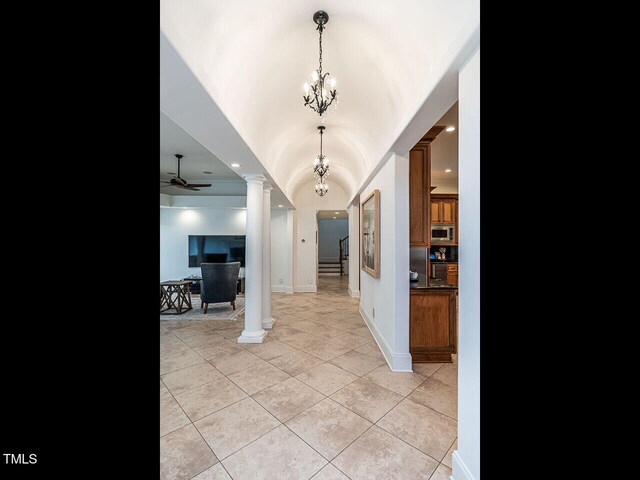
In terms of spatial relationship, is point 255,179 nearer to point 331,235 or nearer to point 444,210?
point 444,210

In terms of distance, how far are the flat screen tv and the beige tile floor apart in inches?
168

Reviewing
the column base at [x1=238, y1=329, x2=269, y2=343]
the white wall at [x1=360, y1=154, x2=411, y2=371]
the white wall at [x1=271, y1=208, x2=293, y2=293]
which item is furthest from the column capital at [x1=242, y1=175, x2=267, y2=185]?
the white wall at [x1=271, y1=208, x2=293, y2=293]

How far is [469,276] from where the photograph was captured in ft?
4.30

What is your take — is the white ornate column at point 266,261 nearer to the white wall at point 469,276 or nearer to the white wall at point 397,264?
the white wall at point 397,264

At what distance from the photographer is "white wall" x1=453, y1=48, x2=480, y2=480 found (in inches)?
49.1

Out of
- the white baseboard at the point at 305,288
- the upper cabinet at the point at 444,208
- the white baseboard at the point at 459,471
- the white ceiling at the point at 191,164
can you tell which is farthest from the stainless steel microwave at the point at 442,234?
the white baseboard at the point at 459,471

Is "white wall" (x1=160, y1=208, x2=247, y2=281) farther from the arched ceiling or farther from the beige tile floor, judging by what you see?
the arched ceiling

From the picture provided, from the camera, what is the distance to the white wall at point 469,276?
1.25 m

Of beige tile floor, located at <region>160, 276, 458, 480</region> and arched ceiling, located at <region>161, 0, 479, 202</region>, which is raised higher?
arched ceiling, located at <region>161, 0, 479, 202</region>

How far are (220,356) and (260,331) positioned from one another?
659mm

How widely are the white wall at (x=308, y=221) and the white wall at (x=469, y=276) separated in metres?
6.27

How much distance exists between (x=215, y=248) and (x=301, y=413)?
6551 mm
